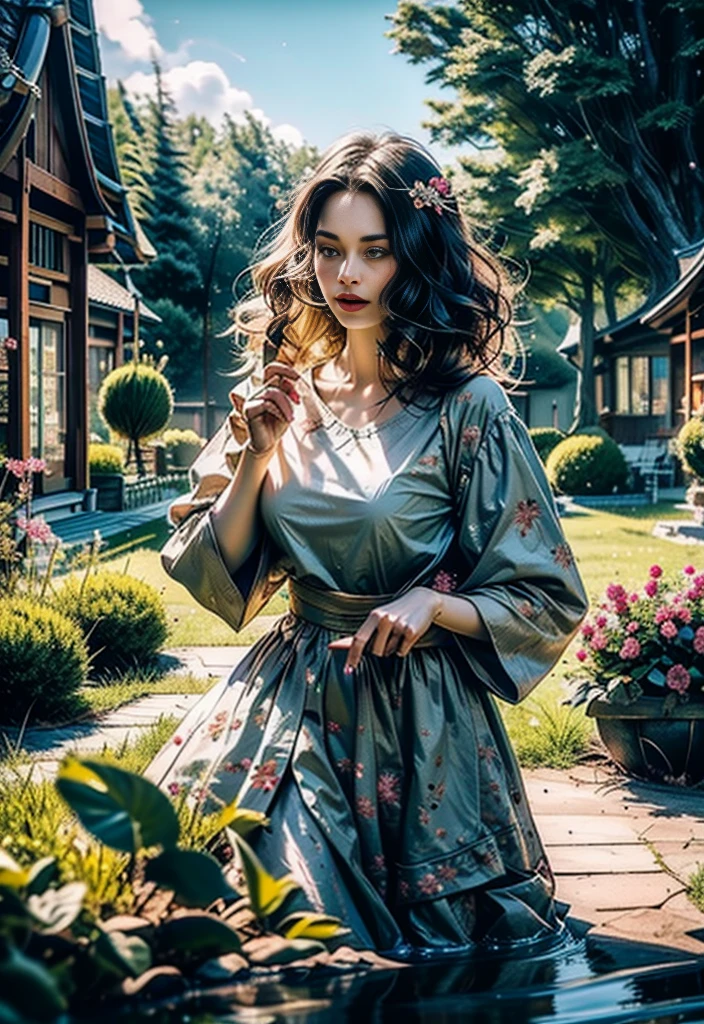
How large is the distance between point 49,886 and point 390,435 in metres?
1.21

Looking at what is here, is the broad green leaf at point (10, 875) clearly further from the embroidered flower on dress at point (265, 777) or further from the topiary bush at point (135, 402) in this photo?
the topiary bush at point (135, 402)

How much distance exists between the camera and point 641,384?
84.1ft

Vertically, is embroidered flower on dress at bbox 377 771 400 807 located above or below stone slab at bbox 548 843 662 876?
above

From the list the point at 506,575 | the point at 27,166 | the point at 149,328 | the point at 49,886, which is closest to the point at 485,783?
the point at 506,575

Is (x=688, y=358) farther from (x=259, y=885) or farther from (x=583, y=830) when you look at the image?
(x=259, y=885)

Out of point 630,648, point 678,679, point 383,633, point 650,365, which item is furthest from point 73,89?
point 650,365

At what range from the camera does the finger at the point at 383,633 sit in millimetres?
1800

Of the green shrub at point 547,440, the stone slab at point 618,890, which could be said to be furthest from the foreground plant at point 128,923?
the green shrub at point 547,440

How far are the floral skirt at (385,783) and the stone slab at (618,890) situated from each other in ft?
2.09

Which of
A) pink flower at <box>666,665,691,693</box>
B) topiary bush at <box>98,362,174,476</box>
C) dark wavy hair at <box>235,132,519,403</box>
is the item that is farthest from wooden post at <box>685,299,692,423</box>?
dark wavy hair at <box>235,132,519,403</box>

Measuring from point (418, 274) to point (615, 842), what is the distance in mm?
1636

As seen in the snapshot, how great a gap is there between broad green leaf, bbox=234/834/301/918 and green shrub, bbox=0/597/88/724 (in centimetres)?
379

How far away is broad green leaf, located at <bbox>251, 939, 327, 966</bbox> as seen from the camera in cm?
112

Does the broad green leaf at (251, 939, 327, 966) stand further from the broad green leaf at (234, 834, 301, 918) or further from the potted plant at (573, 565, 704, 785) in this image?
the potted plant at (573, 565, 704, 785)
